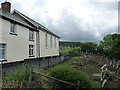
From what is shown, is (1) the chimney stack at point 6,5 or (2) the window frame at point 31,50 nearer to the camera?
(1) the chimney stack at point 6,5

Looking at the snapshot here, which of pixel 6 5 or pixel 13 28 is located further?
pixel 6 5

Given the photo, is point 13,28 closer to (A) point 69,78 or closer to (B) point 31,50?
(B) point 31,50

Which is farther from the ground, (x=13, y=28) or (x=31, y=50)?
(x=13, y=28)

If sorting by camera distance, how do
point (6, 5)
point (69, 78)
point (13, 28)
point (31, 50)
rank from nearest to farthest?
point (69, 78), point (13, 28), point (6, 5), point (31, 50)

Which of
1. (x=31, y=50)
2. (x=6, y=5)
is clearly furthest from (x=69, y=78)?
(x=6, y=5)

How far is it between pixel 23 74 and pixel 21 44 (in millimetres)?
12703

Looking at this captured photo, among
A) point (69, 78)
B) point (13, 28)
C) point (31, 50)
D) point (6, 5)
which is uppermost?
point (6, 5)

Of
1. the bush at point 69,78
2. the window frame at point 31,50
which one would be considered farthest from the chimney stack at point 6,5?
the bush at point 69,78

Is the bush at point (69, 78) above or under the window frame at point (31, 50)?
under

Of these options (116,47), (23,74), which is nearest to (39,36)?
(116,47)

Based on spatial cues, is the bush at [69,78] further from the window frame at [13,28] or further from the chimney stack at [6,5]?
the chimney stack at [6,5]

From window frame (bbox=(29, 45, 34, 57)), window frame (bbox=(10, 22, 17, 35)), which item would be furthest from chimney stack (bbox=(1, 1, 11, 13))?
window frame (bbox=(29, 45, 34, 57))

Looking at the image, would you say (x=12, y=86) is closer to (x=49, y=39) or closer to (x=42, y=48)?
(x=42, y=48)

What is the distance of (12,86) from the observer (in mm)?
6348
